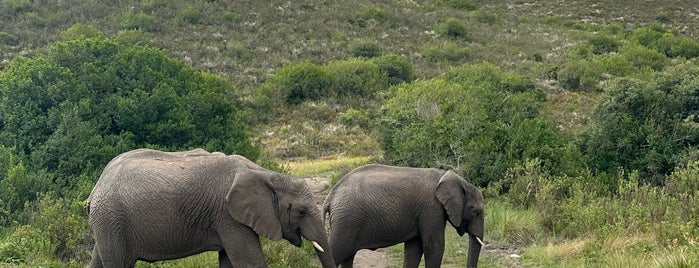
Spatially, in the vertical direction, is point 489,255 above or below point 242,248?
below

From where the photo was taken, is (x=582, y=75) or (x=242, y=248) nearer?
(x=242, y=248)

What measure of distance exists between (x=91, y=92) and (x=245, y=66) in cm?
2742

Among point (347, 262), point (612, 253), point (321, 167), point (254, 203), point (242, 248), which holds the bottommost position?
point (321, 167)

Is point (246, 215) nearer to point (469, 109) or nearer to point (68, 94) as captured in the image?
point (68, 94)

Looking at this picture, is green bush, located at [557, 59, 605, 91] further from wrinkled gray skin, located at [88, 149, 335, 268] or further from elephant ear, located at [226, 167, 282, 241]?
elephant ear, located at [226, 167, 282, 241]

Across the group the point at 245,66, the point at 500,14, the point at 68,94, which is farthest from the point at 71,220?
the point at 500,14

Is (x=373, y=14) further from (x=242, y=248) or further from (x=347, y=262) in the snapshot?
(x=242, y=248)

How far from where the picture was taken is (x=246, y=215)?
680 cm

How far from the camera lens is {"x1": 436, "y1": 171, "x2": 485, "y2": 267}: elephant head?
9523 millimetres

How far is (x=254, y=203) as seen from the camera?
684 centimetres

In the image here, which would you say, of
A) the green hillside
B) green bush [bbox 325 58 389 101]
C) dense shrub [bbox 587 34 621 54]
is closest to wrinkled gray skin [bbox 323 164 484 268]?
the green hillside

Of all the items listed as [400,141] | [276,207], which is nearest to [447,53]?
[400,141]

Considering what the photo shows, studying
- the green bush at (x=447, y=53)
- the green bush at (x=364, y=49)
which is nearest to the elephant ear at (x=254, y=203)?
the green bush at (x=364, y=49)

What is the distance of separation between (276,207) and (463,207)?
356cm
